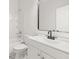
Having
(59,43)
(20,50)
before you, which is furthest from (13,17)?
(59,43)

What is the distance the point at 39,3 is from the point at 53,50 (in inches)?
78.3

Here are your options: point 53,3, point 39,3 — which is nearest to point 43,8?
point 39,3

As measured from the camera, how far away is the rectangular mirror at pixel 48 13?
208cm

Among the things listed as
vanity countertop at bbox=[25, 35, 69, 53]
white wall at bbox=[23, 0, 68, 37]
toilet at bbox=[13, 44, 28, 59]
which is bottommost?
toilet at bbox=[13, 44, 28, 59]

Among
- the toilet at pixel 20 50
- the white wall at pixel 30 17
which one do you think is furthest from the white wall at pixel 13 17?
the toilet at pixel 20 50

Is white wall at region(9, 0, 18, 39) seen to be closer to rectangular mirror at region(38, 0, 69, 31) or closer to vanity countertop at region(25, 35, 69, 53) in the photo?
rectangular mirror at region(38, 0, 69, 31)

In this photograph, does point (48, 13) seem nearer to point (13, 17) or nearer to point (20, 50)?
point (20, 50)

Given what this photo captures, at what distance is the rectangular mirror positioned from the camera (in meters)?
2.08

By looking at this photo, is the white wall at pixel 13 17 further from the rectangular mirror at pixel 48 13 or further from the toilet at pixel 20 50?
the rectangular mirror at pixel 48 13

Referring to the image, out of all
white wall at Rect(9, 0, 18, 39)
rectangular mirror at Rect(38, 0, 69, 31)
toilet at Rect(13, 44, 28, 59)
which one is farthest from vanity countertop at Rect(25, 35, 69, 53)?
white wall at Rect(9, 0, 18, 39)

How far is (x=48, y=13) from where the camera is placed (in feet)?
7.88
